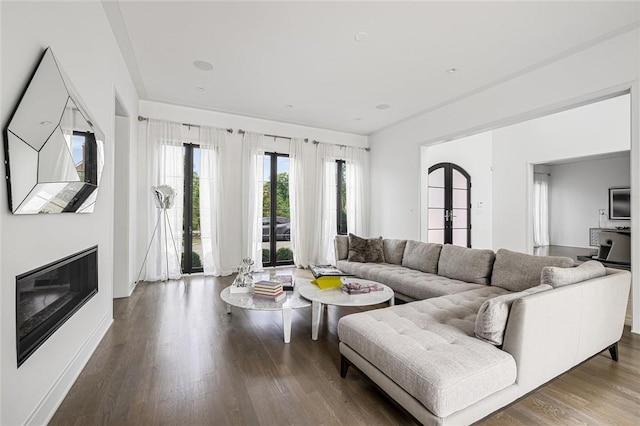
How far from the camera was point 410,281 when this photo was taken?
3.26m

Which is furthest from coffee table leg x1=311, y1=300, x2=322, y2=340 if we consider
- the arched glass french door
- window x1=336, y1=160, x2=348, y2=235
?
the arched glass french door

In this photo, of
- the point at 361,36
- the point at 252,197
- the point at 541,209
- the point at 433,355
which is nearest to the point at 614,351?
the point at 433,355

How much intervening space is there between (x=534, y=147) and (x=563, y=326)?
17.1ft

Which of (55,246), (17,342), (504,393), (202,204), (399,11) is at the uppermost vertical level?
(399,11)

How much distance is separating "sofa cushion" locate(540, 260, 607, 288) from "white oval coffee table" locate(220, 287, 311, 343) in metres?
1.82

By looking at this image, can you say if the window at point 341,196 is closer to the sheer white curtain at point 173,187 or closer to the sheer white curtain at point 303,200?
the sheer white curtain at point 303,200

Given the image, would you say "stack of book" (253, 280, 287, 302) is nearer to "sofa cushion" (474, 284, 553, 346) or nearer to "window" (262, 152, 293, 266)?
"sofa cushion" (474, 284, 553, 346)

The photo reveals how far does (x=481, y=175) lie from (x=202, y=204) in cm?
623

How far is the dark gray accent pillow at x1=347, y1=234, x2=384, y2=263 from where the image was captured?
4363 millimetres

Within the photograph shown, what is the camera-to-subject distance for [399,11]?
8.20 ft

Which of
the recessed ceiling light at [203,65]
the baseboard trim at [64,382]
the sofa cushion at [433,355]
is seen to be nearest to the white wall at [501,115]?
the sofa cushion at [433,355]

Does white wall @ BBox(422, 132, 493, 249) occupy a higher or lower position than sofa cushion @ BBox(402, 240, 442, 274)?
higher

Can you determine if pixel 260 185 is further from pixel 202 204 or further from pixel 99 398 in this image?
pixel 99 398

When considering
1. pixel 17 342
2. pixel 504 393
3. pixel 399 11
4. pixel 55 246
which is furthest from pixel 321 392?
pixel 399 11
